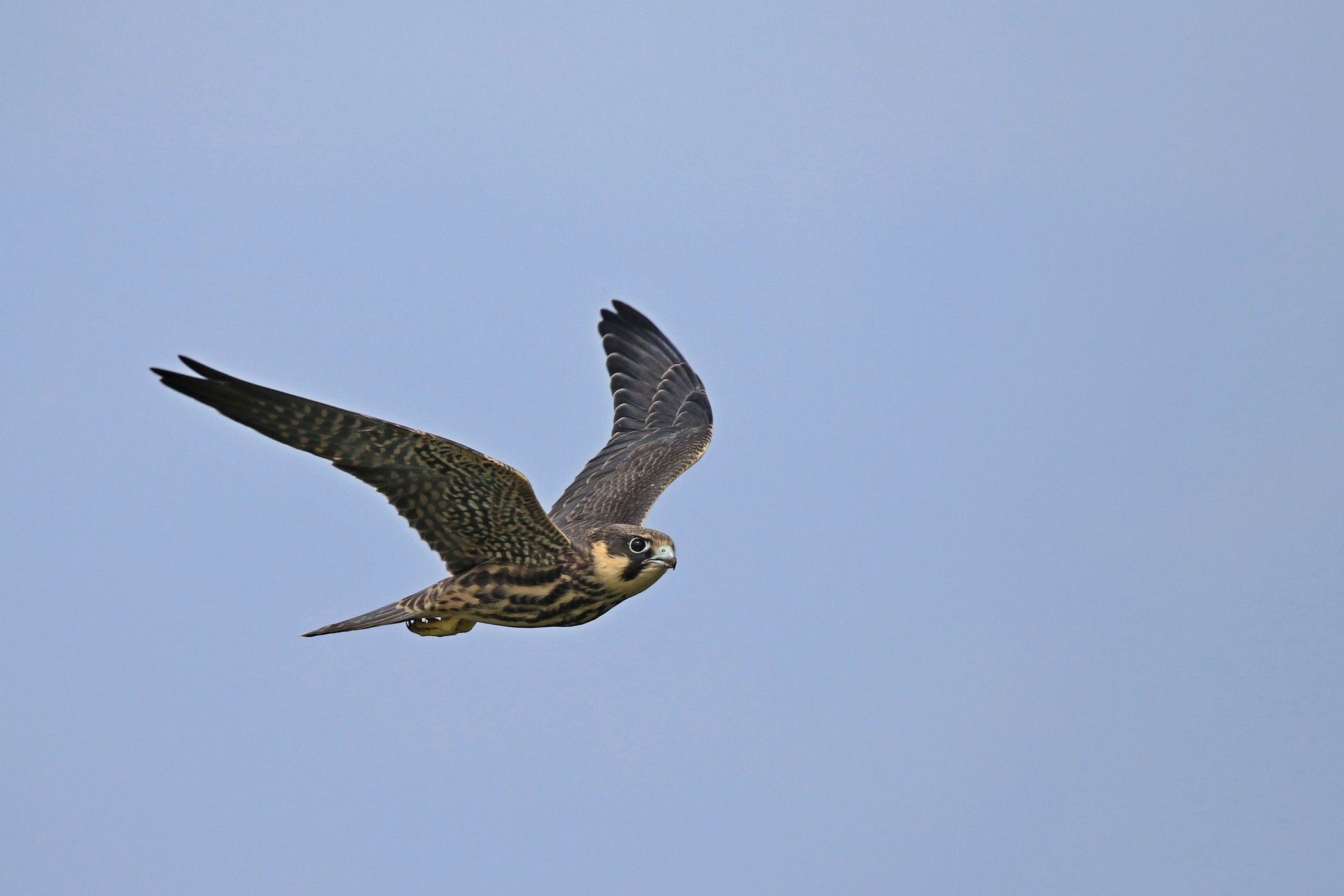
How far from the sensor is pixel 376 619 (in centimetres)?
948

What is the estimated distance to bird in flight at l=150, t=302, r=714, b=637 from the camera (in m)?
8.43

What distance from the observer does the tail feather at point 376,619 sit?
931 centimetres

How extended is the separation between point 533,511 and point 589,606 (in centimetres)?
92

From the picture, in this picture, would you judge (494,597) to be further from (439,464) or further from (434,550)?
(439,464)

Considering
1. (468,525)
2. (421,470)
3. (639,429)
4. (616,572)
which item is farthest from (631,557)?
(639,429)

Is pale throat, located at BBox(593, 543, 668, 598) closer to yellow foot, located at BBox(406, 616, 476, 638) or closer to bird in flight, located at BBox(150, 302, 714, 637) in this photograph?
bird in flight, located at BBox(150, 302, 714, 637)

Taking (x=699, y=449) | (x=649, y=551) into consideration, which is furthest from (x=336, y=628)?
(x=699, y=449)

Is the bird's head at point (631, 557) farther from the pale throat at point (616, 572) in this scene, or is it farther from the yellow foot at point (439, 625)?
the yellow foot at point (439, 625)

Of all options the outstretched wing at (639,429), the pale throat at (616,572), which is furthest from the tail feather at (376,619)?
the outstretched wing at (639,429)

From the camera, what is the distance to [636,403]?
13172 millimetres

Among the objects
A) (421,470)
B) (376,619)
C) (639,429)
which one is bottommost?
(376,619)

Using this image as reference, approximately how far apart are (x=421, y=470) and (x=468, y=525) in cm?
55

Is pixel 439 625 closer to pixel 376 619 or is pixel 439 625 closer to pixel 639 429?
pixel 376 619

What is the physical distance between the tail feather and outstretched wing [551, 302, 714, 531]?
173cm
